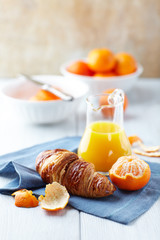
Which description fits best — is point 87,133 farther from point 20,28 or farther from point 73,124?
point 20,28

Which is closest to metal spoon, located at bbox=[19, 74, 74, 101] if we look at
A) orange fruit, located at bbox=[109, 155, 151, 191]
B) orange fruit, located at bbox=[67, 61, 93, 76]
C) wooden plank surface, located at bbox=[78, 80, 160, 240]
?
wooden plank surface, located at bbox=[78, 80, 160, 240]

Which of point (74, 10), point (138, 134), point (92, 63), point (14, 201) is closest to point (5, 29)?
point (74, 10)

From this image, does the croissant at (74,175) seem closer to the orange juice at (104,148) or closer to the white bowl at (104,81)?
the orange juice at (104,148)

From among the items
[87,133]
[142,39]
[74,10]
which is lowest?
[87,133]

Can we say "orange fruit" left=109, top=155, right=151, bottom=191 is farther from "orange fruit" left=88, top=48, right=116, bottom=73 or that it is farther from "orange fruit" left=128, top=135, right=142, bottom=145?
"orange fruit" left=88, top=48, right=116, bottom=73

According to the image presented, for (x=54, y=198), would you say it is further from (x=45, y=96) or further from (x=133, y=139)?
(x=45, y=96)

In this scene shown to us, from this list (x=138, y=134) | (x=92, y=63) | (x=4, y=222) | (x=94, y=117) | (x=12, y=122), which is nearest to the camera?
(x=4, y=222)

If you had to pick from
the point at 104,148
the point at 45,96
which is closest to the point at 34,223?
the point at 104,148
